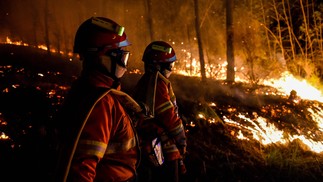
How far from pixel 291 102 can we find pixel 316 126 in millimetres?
1609

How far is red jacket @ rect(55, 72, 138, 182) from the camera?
6.36 ft

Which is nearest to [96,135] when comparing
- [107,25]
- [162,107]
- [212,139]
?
[107,25]

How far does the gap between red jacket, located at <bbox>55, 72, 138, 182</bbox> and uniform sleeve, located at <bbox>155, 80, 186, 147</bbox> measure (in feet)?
4.45

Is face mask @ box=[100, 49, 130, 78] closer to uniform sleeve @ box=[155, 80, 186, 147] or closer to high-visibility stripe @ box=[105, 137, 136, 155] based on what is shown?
high-visibility stripe @ box=[105, 137, 136, 155]

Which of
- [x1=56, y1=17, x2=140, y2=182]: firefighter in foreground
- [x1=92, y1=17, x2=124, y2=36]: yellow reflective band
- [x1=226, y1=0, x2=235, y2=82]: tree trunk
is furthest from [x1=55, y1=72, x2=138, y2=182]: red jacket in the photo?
[x1=226, y1=0, x2=235, y2=82]: tree trunk

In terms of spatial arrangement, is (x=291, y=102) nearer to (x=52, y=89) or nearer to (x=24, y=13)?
(x=52, y=89)

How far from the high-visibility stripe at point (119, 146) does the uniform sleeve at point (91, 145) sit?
183 millimetres

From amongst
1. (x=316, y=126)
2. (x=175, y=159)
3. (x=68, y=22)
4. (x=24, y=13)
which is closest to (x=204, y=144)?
(x=175, y=159)

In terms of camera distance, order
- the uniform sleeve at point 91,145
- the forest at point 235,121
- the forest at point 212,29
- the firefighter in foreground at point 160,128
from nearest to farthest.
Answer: the uniform sleeve at point 91,145 < the firefighter in foreground at point 160,128 < the forest at point 235,121 < the forest at point 212,29

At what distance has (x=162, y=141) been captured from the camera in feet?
12.9

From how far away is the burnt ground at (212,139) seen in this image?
16.7 feet

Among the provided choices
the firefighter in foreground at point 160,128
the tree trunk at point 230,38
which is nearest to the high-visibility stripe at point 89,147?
the firefighter in foreground at point 160,128

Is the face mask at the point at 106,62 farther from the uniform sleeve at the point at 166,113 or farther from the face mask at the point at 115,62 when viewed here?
the uniform sleeve at the point at 166,113

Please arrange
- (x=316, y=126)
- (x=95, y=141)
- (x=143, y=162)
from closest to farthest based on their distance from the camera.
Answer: (x=95, y=141) < (x=143, y=162) < (x=316, y=126)
